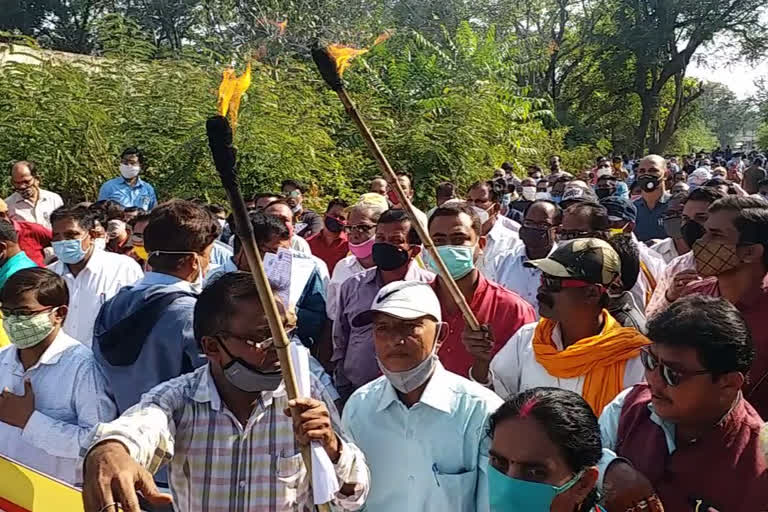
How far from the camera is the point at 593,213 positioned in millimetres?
4828

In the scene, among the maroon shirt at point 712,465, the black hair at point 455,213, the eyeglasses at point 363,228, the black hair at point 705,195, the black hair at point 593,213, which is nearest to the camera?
the maroon shirt at point 712,465

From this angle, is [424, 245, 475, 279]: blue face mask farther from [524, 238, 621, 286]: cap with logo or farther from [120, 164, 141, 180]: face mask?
[120, 164, 141, 180]: face mask

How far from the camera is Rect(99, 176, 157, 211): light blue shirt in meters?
9.20

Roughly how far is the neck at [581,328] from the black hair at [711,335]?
0.77 meters

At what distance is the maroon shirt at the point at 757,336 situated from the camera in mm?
→ 3070

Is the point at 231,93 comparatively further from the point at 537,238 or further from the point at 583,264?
the point at 537,238

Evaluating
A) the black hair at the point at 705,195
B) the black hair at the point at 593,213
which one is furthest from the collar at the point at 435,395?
the black hair at the point at 705,195

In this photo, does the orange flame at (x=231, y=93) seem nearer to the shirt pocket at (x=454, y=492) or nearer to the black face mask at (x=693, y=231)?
the shirt pocket at (x=454, y=492)

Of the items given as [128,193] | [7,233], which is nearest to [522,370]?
[7,233]

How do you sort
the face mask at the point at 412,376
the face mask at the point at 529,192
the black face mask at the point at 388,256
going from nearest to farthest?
the face mask at the point at 412,376, the black face mask at the point at 388,256, the face mask at the point at 529,192

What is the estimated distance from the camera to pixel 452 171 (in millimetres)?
16188

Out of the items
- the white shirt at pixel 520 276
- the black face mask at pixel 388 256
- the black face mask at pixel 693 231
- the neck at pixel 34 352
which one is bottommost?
the white shirt at pixel 520 276

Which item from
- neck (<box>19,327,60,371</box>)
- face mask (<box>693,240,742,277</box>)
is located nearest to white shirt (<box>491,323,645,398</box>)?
face mask (<box>693,240,742,277</box>)

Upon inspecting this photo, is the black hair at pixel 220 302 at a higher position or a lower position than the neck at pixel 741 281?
higher
